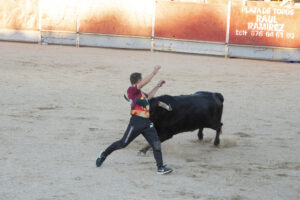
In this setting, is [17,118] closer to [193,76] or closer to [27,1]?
[193,76]

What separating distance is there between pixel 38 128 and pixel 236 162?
333 centimetres

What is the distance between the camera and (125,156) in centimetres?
754

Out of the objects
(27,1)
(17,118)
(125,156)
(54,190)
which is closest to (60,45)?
(27,1)

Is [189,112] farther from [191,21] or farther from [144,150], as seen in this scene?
[191,21]

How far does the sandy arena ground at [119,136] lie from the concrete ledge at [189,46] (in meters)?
5.14

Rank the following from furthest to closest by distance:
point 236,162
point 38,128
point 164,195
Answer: point 38,128 < point 236,162 < point 164,195

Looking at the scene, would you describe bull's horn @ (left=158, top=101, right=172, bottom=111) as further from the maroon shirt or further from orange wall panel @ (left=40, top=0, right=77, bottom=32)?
orange wall panel @ (left=40, top=0, right=77, bottom=32)

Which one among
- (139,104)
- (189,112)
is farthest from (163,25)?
(139,104)

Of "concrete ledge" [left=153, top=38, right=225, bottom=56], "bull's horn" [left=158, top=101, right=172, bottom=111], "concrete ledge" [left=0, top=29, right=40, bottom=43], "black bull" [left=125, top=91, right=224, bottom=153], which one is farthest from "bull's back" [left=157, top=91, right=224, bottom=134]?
"concrete ledge" [left=0, top=29, right=40, bottom=43]

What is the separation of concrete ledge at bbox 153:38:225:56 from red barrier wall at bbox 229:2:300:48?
80cm

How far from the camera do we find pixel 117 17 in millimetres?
22875

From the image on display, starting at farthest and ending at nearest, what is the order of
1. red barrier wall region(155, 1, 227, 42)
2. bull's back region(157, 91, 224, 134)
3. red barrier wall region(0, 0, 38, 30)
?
red barrier wall region(0, 0, 38, 30), red barrier wall region(155, 1, 227, 42), bull's back region(157, 91, 224, 134)

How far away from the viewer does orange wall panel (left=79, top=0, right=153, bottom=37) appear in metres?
22.7

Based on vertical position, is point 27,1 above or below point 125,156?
above
